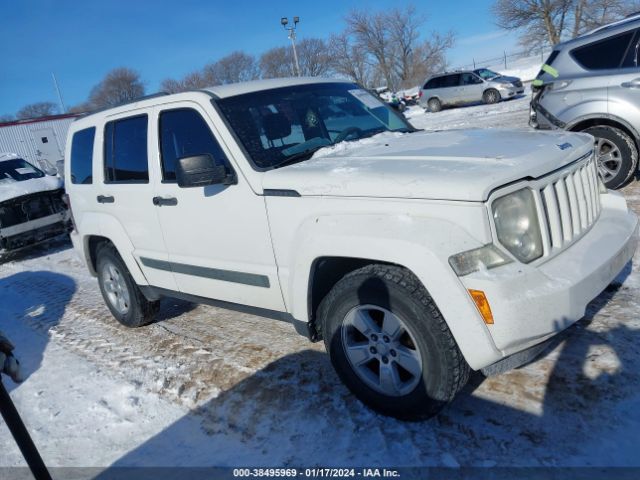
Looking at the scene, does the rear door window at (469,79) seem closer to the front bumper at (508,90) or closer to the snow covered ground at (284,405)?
the front bumper at (508,90)

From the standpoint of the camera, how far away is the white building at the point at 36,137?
100 feet

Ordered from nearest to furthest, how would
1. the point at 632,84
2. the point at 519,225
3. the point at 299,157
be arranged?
the point at 519,225 < the point at 299,157 < the point at 632,84

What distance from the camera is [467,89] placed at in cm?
2270

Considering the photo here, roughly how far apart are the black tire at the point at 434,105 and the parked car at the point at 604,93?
18281 mm

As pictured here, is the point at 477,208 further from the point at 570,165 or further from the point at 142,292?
the point at 142,292

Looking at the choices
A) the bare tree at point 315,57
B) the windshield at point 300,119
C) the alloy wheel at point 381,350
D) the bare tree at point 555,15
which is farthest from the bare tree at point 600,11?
the alloy wheel at point 381,350

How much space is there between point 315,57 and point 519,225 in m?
60.6

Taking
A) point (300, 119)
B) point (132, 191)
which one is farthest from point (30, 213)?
point (300, 119)

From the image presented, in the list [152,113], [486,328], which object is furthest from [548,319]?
[152,113]

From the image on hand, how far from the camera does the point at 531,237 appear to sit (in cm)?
251

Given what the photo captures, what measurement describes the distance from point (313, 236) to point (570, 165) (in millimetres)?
1543

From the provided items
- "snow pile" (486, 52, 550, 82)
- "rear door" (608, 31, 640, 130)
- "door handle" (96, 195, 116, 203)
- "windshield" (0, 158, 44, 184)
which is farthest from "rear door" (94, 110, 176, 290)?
"snow pile" (486, 52, 550, 82)

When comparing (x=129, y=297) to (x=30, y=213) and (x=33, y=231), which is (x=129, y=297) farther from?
(x=30, y=213)

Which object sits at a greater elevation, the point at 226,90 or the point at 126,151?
→ the point at 226,90
